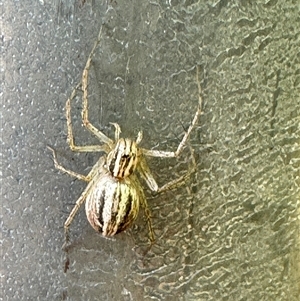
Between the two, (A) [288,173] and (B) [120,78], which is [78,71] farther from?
(A) [288,173]

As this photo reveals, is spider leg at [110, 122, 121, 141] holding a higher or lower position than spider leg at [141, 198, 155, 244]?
higher

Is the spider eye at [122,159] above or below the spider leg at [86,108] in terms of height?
below

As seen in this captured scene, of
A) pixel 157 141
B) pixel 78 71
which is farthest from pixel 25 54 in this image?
pixel 157 141

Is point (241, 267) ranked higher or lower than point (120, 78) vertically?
lower

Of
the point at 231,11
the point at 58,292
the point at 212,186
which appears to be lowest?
the point at 58,292

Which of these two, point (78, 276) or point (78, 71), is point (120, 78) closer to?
point (78, 71)

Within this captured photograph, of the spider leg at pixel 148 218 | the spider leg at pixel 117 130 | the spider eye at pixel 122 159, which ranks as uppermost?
the spider leg at pixel 117 130

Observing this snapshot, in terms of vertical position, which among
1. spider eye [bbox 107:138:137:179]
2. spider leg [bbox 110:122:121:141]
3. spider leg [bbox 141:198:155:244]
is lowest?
spider leg [bbox 141:198:155:244]
